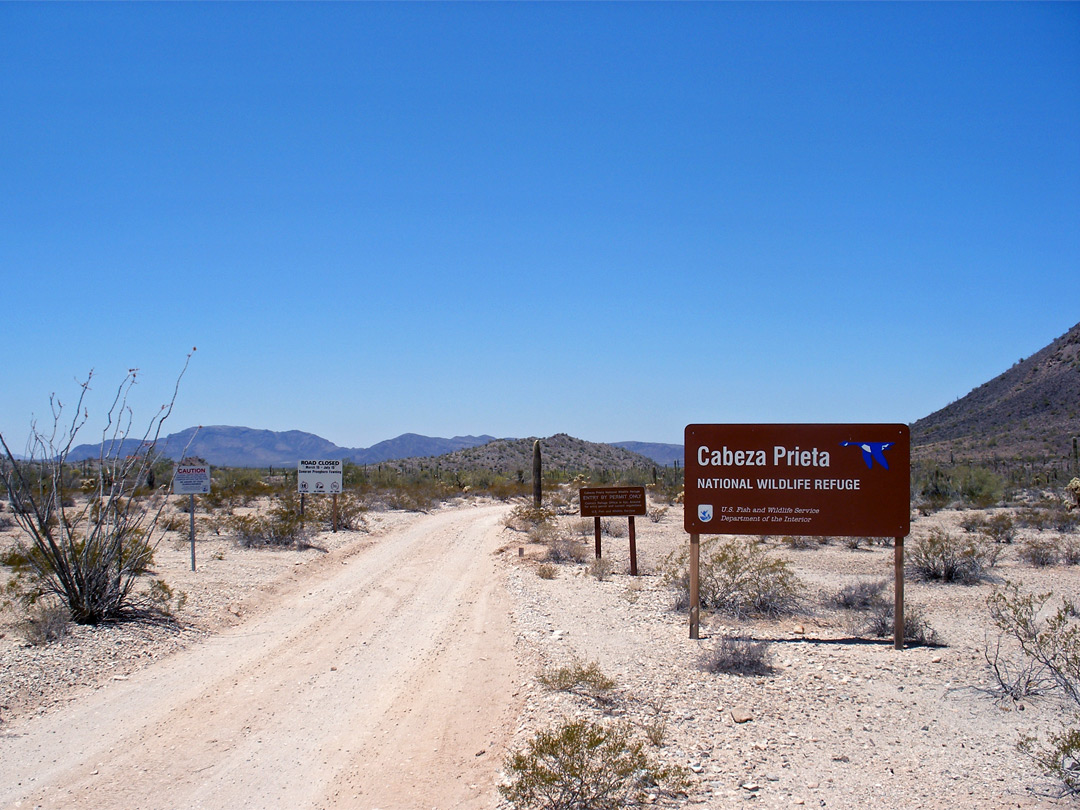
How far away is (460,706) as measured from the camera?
7.23 metres

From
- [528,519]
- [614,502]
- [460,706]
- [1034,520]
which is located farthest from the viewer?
[528,519]

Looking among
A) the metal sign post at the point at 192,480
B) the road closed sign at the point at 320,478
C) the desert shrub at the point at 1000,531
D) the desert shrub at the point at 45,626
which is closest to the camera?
the desert shrub at the point at 45,626

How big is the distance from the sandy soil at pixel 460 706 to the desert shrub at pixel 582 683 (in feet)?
Result: 0.44

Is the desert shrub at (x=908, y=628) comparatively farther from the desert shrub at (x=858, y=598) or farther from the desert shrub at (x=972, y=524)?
the desert shrub at (x=972, y=524)

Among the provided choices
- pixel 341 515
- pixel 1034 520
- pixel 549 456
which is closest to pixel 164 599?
pixel 341 515

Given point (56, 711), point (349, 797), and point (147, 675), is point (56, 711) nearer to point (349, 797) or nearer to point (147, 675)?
point (147, 675)

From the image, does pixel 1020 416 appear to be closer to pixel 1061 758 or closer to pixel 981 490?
pixel 981 490

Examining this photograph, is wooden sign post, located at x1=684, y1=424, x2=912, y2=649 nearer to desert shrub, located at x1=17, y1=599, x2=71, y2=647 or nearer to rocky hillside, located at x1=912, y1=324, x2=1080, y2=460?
desert shrub, located at x1=17, y1=599, x2=71, y2=647

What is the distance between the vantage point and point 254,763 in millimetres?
5965

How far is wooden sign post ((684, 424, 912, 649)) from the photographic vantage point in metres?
9.59

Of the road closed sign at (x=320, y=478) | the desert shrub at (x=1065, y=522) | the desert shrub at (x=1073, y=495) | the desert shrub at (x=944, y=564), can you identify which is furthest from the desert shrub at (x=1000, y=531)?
the road closed sign at (x=320, y=478)

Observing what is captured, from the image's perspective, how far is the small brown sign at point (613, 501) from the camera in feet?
50.3

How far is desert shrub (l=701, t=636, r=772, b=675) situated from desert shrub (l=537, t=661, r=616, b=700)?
1.44 metres

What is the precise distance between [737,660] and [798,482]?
2678 millimetres
